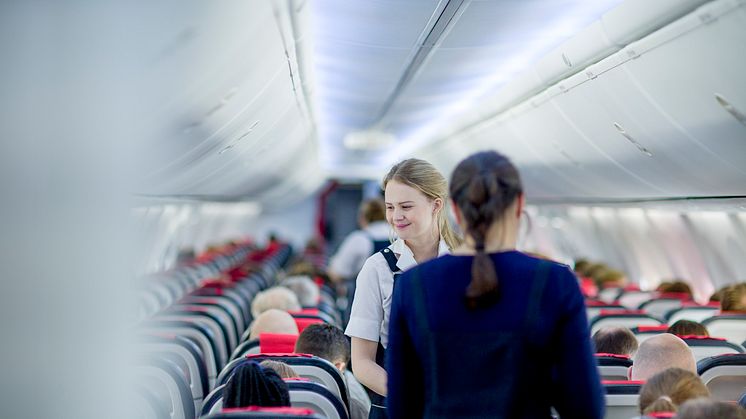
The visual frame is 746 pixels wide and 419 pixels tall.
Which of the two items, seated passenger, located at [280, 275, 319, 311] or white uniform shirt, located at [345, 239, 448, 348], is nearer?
white uniform shirt, located at [345, 239, 448, 348]

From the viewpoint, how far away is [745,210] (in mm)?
7922

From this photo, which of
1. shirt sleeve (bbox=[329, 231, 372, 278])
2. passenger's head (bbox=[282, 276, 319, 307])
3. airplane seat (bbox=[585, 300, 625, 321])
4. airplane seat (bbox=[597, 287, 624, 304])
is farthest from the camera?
airplane seat (bbox=[597, 287, 624, 304])

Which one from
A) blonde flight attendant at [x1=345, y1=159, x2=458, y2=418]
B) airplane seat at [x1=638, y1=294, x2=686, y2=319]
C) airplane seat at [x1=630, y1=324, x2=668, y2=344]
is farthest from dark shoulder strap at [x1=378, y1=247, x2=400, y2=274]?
airplane seat at [x1=638, y1=294, x2=686, y2=319]

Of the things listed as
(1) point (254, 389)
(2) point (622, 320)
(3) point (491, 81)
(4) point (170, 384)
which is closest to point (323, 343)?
(4) point (170, 384)

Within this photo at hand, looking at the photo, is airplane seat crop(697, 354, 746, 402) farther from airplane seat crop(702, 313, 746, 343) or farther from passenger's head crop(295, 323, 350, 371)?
airplane seat crop(702, 313, 746, 343)

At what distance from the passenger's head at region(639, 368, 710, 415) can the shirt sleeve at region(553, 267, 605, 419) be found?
2.81ft

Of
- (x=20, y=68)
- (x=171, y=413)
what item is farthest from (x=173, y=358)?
(x=20, y=68)

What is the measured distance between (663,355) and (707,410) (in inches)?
62.2

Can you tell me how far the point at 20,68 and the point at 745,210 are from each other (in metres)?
6.55

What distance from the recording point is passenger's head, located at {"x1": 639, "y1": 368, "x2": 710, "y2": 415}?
3490 mm

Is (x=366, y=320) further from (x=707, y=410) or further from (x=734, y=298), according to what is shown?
(x=734, y=298)

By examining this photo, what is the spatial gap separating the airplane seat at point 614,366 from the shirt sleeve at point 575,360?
7.74ft

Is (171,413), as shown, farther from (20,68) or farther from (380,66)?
(380,66)

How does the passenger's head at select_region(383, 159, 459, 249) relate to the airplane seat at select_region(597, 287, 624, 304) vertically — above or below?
above
